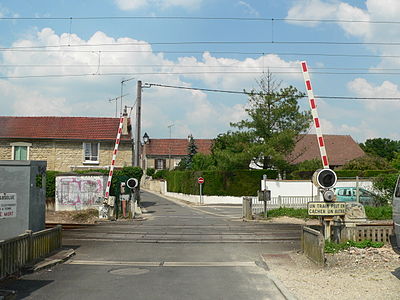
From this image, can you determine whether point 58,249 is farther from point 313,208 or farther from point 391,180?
point 391,180

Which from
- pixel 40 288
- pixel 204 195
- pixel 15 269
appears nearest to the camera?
pixel 40 288

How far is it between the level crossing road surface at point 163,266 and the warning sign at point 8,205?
1.51 meters

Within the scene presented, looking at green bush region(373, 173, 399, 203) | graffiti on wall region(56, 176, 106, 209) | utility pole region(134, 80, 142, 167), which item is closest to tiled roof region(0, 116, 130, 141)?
utility pole region(134, 80, 142, 167)

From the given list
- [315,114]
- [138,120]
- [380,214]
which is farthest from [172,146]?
[315,114]

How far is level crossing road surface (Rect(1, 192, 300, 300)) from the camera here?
25.6ft

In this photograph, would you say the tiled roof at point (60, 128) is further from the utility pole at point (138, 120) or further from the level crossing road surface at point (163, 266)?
the level crossing road surface at point (163, 266)

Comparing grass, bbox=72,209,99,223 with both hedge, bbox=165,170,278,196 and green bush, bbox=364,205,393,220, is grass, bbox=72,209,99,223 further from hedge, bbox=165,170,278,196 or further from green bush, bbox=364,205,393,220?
hedge, bbox=165,170,278,196

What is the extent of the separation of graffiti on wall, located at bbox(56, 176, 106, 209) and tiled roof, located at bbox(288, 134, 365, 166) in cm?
3625

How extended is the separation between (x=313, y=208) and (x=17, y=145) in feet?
109

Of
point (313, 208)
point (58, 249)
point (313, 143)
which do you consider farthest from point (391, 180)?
point (313, 143)

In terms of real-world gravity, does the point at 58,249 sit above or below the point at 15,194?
below

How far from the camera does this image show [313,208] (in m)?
11.1

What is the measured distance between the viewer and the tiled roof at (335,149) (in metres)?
58.8

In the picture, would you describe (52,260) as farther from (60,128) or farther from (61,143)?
(60,128)
